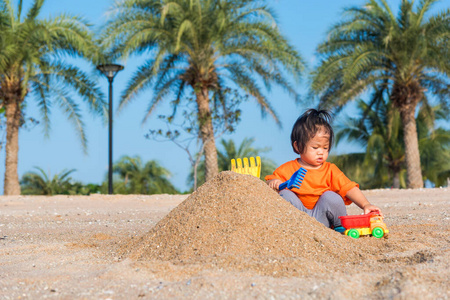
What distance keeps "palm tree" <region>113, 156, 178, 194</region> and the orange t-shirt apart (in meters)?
18.5

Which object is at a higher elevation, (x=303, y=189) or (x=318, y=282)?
(x=303, y=189)

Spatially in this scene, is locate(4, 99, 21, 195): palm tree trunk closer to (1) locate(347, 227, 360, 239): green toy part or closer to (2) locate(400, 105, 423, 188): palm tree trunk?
(2) locate(400, 105, 423, 188): palm tree trunk

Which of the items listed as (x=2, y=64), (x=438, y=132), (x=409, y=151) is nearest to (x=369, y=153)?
(x=438, y=132)

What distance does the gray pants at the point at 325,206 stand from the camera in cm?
374

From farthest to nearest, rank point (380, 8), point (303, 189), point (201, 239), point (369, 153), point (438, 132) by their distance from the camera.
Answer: point (438, 132), point (369, 153), point (380, 8), point (303, 189), point (201, 239)

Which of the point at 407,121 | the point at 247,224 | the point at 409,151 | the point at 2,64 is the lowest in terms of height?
the point at 247,224

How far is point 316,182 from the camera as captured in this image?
3.81 meters

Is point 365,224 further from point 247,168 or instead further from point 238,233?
point 238,233

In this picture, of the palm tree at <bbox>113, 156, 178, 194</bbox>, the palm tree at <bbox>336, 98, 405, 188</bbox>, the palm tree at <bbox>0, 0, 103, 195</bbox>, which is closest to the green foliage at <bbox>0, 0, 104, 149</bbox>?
the palm tree at <bbox>0, 0, 103, 195</bbox>

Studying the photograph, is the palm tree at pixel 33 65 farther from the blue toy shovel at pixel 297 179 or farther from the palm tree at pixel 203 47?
the blue toy shovel at pixel 297 179

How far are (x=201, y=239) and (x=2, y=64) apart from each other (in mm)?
12888

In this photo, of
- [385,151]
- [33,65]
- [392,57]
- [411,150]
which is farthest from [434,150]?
[33,65]

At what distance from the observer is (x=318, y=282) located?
7.32ft

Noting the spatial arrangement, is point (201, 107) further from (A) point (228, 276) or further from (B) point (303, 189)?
(A) point (228, 276)
